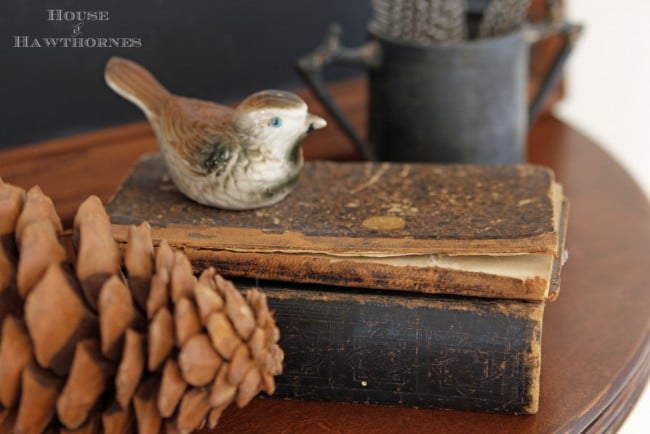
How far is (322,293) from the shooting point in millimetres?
514

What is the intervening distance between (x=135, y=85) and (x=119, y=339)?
0.25 meters

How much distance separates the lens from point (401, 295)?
51 centimetres

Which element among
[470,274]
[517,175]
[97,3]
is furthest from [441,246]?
[97,3]

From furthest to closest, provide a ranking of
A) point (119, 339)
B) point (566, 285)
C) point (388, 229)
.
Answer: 1. point (566, 285)
2. point (388, 229)
3. point (119, 339)

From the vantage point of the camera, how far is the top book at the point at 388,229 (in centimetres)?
50

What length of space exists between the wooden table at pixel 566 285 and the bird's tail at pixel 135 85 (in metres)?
0.15

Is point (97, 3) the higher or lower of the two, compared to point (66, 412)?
higher

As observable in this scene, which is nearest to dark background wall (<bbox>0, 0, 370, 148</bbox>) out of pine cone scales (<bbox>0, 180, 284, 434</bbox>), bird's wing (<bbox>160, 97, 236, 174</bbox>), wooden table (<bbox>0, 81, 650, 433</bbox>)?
wooden table (<bbox>0, 81, 650, 433</bbox>)

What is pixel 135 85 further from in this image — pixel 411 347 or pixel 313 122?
pixel 411 347

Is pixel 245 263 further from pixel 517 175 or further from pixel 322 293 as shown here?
pixel 517 175

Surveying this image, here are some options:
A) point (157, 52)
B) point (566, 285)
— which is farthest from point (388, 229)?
point (157, 52)

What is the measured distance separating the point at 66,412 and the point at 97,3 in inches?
15.0

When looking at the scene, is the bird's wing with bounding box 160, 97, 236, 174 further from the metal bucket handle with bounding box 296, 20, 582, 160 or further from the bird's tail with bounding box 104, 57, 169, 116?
the metal bucket handle with bounding box 296, 20, 582, 160

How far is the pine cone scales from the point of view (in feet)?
1.32
